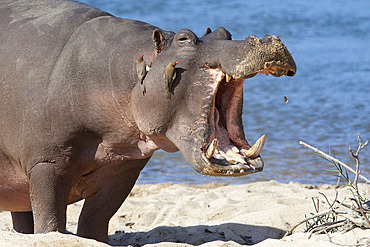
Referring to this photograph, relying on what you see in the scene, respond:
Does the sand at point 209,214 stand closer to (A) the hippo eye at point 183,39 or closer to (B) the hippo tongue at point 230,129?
(B) the hippo tongue at point 230,129

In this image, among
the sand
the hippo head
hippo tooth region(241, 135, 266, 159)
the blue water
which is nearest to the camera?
the hippo head

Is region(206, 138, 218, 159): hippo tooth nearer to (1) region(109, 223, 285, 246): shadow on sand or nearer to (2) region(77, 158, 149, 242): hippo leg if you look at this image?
(2) region(77, 158, 149, 242): hippo leg

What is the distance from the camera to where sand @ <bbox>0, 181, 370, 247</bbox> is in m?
4.72

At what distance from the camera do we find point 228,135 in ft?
11.1

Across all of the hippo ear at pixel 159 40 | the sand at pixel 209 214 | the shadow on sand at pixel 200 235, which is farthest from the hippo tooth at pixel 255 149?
the shadow on sand at pixel 200 235

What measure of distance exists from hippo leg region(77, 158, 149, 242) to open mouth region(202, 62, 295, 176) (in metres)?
0.90

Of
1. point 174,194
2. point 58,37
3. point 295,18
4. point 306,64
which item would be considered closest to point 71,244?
point 58,37

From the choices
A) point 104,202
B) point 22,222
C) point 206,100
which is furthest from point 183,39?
A: point 22,222

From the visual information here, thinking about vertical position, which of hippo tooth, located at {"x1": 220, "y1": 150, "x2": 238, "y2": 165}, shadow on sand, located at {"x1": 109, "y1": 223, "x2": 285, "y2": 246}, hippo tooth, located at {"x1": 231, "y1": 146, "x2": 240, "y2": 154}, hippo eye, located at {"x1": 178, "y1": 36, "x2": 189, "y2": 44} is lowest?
shadow on sand, located at {"x1": 109, "y1": 223, "x2": 285, "y2": 246}

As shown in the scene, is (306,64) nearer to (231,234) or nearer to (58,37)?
(231,234)

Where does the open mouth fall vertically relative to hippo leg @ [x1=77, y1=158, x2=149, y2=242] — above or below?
above

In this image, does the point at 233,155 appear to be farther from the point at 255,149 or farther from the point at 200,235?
the point at 200,235

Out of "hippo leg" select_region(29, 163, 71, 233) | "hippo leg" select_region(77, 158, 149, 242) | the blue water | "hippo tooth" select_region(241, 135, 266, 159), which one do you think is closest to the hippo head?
"hippo tooth" select_region(241, 135, 266, 159)

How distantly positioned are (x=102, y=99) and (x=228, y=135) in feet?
2.53
